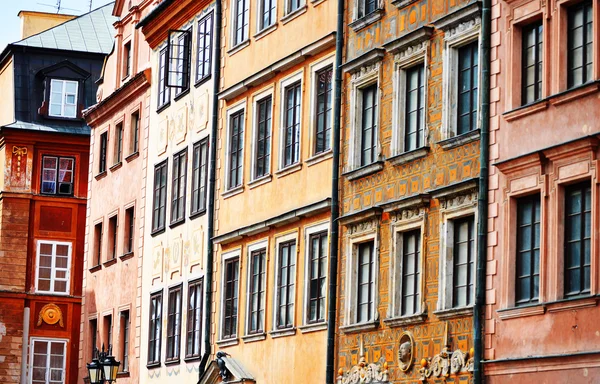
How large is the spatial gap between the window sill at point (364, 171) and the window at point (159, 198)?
11.6m

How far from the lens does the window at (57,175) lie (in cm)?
5334

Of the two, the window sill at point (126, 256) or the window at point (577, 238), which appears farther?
the window sill at point (126, 256)

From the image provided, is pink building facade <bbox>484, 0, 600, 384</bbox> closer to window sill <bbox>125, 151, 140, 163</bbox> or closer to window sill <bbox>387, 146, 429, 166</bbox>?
window sill <bbox>387, 146, 429, 166</bbox>

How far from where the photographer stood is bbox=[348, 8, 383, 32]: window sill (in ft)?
91.6

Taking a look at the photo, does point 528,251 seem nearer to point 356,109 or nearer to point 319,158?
point 356,109

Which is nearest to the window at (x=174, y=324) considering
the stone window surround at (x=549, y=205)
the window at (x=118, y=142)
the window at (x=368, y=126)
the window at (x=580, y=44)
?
the window at (x=118, y=142)

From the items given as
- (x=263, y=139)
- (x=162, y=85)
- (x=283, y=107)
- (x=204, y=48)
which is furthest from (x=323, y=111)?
(x=162, y=85)

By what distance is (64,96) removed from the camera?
55.2m

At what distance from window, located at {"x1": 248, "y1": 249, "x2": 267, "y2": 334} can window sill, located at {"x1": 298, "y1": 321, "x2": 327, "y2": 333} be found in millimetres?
2352

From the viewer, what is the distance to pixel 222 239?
34344mm

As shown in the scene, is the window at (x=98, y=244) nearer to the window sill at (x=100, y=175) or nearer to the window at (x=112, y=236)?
the window at (x=112, y=236)

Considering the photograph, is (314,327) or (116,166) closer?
(314,327)

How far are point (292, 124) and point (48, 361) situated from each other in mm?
22992

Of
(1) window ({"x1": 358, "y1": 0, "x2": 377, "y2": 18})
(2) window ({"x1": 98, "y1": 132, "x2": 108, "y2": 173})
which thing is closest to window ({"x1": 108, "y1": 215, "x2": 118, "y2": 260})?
(2) window ({"x1": 98, "y1": 132, "x2": 108, "y2": 173})
